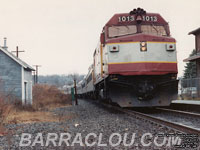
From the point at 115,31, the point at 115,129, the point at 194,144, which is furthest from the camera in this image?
the point at 115,31

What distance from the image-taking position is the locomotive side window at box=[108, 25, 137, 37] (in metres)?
11.2

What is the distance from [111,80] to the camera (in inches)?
419

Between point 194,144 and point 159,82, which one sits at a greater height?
point 159,82

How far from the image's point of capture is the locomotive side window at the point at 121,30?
1120cm

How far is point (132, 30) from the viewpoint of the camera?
1123cm

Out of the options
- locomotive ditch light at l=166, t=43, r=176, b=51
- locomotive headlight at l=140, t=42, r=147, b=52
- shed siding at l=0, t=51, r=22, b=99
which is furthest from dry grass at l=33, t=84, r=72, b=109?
locomotive ditch light at l=166, t=43, r=176, b=51

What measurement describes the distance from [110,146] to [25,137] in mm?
2468

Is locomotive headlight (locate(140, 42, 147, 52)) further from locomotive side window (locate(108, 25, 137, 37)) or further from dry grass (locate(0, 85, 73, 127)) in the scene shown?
dry grass (locate(0, 85, 73, 127))

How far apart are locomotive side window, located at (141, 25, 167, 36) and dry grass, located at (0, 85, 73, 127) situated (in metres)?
4.63

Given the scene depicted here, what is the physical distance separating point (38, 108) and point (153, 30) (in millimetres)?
11947

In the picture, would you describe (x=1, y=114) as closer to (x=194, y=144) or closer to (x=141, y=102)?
(x=141, y=102)

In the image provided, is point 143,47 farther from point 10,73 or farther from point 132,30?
point 10,73

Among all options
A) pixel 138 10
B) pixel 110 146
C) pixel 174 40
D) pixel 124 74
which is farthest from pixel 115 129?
pixel 138 10

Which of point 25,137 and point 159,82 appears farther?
point 159,82
